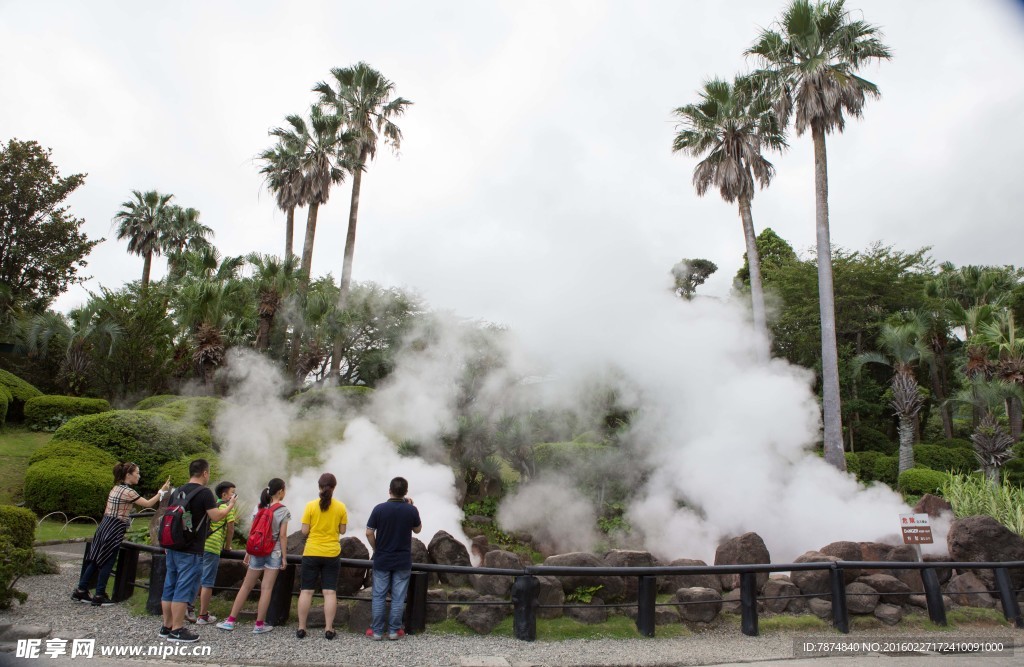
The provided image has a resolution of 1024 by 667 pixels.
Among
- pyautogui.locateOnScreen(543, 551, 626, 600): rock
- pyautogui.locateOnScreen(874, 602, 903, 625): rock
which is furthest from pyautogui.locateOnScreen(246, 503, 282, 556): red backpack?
pyautogui.locateOnScreen(874, 602, 903, 625): rock

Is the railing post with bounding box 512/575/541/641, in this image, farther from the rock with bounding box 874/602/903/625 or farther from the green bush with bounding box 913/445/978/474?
the green bush with bounding box 913/445/978/474

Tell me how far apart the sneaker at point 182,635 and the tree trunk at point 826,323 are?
17524 mm

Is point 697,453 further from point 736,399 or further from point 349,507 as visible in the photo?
point 349,507

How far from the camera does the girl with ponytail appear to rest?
6031mm

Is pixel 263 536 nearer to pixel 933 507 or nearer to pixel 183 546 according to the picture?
pixel 183 546

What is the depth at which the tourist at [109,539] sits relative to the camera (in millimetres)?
6828

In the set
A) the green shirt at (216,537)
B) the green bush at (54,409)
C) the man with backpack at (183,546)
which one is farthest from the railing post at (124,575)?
the green bush at (54,409)

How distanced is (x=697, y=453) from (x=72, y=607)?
34.5ft

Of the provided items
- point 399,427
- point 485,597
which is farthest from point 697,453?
point 485,597

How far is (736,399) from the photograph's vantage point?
14.4m

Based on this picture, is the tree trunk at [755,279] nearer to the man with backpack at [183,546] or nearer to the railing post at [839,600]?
the railing post at [839,600]

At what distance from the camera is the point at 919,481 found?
66.9 feet

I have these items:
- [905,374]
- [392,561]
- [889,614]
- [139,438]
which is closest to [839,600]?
[889,614]

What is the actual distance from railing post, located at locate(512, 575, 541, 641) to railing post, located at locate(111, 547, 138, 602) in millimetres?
4089
